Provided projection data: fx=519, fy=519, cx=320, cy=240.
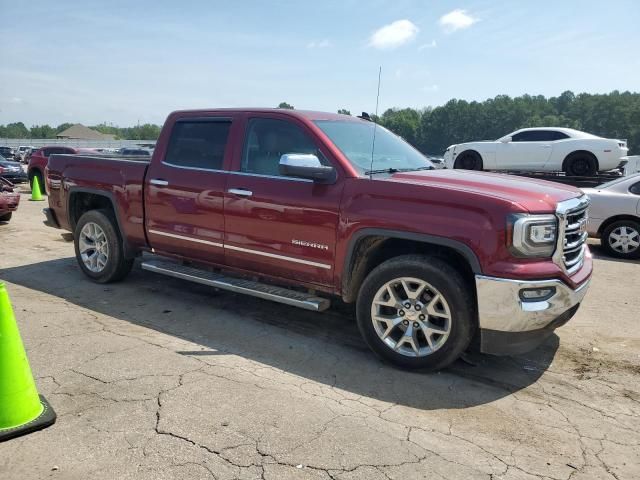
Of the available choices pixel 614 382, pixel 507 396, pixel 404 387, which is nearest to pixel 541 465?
pixel 507 396

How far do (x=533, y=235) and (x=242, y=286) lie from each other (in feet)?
8.32

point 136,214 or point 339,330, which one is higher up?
point 136,214

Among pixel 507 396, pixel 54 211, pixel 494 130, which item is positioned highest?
pixel 494 130

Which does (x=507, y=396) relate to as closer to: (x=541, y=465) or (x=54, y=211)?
(x=541, y=465)

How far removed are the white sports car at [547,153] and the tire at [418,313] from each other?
32.8 feet

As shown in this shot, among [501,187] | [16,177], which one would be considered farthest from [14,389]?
[16,177]

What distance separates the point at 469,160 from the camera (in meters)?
14.0

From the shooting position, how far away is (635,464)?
9.52ft

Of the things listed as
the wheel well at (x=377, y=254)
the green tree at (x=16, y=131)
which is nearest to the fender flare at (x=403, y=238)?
the wheel well at (x=377, y=254)

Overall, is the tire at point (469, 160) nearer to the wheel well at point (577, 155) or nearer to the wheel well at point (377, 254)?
the wheel well at point (577, 155)

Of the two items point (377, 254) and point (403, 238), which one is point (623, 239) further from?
point (403, 238)

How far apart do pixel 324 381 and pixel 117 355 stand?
169cm

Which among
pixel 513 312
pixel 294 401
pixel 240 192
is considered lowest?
pixel 294 401

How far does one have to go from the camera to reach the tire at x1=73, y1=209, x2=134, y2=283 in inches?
235
